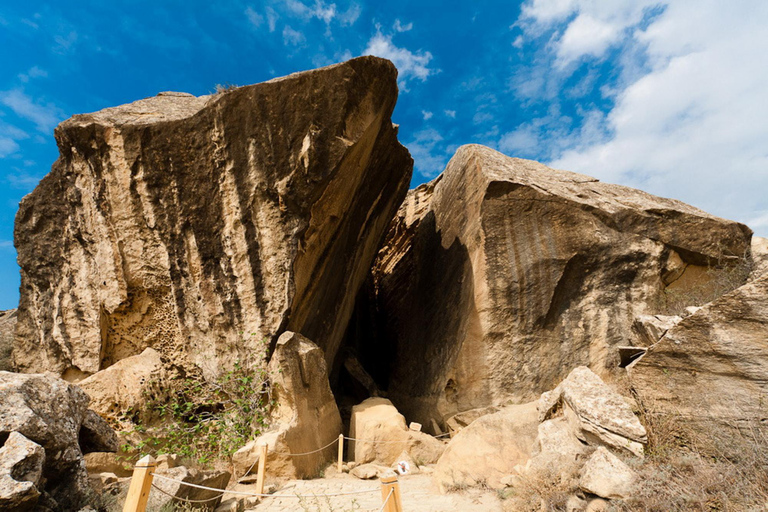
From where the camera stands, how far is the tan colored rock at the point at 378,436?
8430 mm

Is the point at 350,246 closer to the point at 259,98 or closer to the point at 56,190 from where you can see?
the point at 259,98

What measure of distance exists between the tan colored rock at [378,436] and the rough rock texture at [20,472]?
595 cm

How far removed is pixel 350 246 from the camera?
10.9 meters

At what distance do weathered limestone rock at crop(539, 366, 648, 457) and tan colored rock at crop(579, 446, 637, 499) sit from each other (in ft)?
2.22

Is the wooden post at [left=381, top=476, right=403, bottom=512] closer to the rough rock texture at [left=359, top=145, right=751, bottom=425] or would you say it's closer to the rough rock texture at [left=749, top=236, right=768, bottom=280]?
the rough rock texture at [left=359, top=145, right=751, bottom=425]

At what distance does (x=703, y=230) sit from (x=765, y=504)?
827 centimetres

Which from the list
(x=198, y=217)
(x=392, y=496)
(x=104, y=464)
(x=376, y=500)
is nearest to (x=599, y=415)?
(x=376, y=500)

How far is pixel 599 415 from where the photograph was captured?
5.42 meters

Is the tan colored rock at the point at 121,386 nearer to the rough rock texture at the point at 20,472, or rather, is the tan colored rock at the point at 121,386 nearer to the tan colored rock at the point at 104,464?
the tan colored rock at the point at 104,464

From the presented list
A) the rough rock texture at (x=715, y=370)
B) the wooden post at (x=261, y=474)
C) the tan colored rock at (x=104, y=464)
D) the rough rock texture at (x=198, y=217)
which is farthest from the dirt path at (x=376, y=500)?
the rough rock texture at (x=198, y=217)

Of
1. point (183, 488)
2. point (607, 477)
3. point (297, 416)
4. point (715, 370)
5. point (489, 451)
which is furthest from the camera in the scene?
point (297, 416)

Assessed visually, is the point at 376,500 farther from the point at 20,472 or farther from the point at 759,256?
the point at 759,256

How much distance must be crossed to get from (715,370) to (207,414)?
843 cm

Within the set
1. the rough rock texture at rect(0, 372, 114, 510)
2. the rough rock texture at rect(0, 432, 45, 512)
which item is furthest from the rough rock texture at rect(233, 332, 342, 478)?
the rough rock texture at rect(0, 432, 45, 512)
